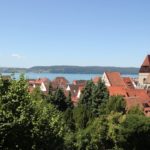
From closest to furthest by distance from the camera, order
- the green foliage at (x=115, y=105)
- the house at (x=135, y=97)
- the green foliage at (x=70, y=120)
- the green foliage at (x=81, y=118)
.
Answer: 1. the green foliage at (x=81, y=118)
2. the green foliage at (x=70, y=120)
3. the green foliage at (x=115, y=105)
4. the house at (x=135, y=97)

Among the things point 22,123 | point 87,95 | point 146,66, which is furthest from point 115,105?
point 146,66

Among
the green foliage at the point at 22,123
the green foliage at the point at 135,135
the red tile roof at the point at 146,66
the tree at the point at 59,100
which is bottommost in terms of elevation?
the green foliage at the point at 135,135

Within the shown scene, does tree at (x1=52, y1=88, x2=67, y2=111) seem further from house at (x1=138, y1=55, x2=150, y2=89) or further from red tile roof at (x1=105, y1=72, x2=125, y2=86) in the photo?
red tile roof at (x1=105, y1=72, x2=125, y2=86)

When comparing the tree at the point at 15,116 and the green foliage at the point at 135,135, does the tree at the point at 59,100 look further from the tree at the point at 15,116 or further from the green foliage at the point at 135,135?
the tree at the point at 15,116

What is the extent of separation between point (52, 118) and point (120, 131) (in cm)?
1955

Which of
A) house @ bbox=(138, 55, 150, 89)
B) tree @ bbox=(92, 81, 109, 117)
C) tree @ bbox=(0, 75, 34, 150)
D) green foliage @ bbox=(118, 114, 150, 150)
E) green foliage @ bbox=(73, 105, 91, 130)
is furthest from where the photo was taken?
house @ bbox=(138, 55, 150, 89)

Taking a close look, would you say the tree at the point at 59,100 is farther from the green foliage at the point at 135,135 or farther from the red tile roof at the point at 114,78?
the red tile roof at the point at 114,78

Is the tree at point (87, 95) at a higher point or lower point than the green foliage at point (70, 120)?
higher

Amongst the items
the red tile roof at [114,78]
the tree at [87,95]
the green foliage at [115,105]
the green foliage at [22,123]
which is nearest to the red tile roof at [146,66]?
the red tile roof at [114,78]

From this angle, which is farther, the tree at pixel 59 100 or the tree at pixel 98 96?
the tree at pixel 59 100

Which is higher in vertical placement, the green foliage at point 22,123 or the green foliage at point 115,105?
the green foliage at point 22,123

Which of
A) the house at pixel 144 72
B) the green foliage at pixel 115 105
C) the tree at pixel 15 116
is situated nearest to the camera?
the tree at pixel 15 116

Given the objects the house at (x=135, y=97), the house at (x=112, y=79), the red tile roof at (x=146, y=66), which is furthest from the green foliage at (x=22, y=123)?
the house at (x=112, y=79)

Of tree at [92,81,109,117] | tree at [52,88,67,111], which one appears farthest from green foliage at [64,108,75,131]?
tree at [52,88,67,111]
